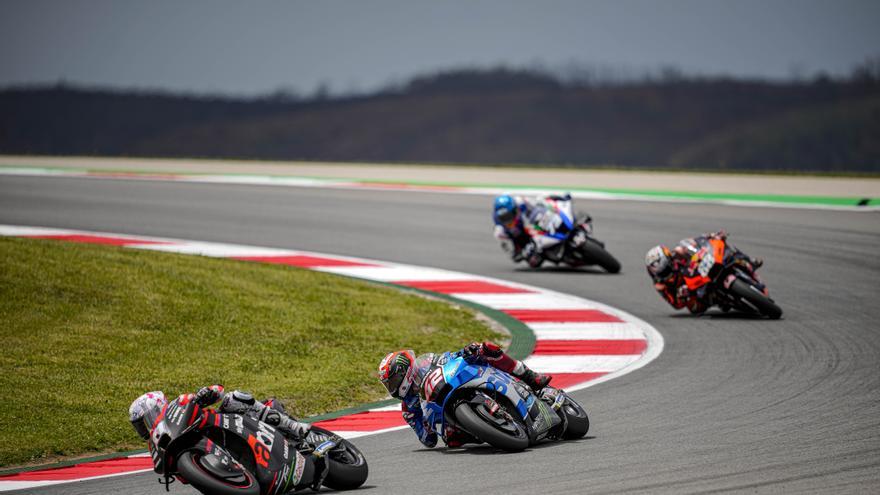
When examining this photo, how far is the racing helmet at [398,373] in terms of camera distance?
336 inches

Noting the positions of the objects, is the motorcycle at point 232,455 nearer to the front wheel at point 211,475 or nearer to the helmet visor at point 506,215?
the front wheel at point 211,475

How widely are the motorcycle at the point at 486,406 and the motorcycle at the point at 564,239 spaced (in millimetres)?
10166

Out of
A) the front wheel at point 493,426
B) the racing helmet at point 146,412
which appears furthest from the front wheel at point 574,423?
the racing helmet at point 146,412

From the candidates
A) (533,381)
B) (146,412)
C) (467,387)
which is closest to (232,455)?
(146,412)

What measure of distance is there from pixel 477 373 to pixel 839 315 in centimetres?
760

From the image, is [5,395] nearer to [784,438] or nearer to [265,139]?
[784,438]

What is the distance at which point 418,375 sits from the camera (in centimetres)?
862

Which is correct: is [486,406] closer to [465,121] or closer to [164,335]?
[164,335]

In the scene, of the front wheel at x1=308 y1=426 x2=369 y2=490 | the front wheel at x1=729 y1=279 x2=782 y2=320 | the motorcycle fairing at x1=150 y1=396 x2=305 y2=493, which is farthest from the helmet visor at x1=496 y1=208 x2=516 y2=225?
the motorcycle fairing at x1=150 y1=396 x2=305 y2=493

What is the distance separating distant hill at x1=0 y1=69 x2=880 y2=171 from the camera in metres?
40.3

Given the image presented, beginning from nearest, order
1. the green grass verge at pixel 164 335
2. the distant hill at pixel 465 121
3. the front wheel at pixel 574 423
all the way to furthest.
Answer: the front wheel at pixel 574 423
the green grass verge at pixel 164 335
the distant hill at pixel 465 121

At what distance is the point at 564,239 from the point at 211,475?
12.4m

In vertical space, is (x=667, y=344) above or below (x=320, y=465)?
below

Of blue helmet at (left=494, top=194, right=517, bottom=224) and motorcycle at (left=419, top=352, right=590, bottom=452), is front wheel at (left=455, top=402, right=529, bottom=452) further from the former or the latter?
blue helmet at (left=494, top=194, right=517, bottom=224)
